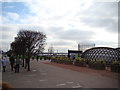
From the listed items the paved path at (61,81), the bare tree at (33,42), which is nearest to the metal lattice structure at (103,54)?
the bare tree at (33,42)

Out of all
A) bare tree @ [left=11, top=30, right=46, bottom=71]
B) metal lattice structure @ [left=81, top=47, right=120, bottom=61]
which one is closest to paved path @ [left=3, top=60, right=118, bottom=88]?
bare tree @ [left=11, top=30, right=46, bottom=71]

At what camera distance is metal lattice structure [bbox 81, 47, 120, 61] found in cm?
2900

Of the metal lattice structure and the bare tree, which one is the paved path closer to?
the bare tree

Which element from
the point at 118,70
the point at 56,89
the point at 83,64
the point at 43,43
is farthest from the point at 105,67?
the point at 56,89

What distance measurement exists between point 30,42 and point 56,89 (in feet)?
34.1

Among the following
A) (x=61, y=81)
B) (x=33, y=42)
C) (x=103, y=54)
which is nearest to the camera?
(x=61, y=81)

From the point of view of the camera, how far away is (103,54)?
3059 cm

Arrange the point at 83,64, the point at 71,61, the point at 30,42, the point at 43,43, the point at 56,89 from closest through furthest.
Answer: the point at 56,89, the point at 30,42, the point at 43,43, the point at 83,64, the point at 71,61

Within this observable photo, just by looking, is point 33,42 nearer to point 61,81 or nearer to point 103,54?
point 61,81

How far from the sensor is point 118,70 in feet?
53.0

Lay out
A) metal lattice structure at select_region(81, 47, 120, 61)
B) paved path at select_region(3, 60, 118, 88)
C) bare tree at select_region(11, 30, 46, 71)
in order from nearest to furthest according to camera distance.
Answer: paved path at select_region(3, 60, 118, 88)
bare tree at select_region(11, 30, 46, 71)
metal lattice structure at select_region(81, 47, 120, 61)

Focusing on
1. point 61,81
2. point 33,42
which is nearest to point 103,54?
point 33,42

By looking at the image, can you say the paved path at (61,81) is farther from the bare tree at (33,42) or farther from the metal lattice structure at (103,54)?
the metal lattice structure at (103,54)

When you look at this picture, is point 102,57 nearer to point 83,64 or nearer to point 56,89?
point 83,64
